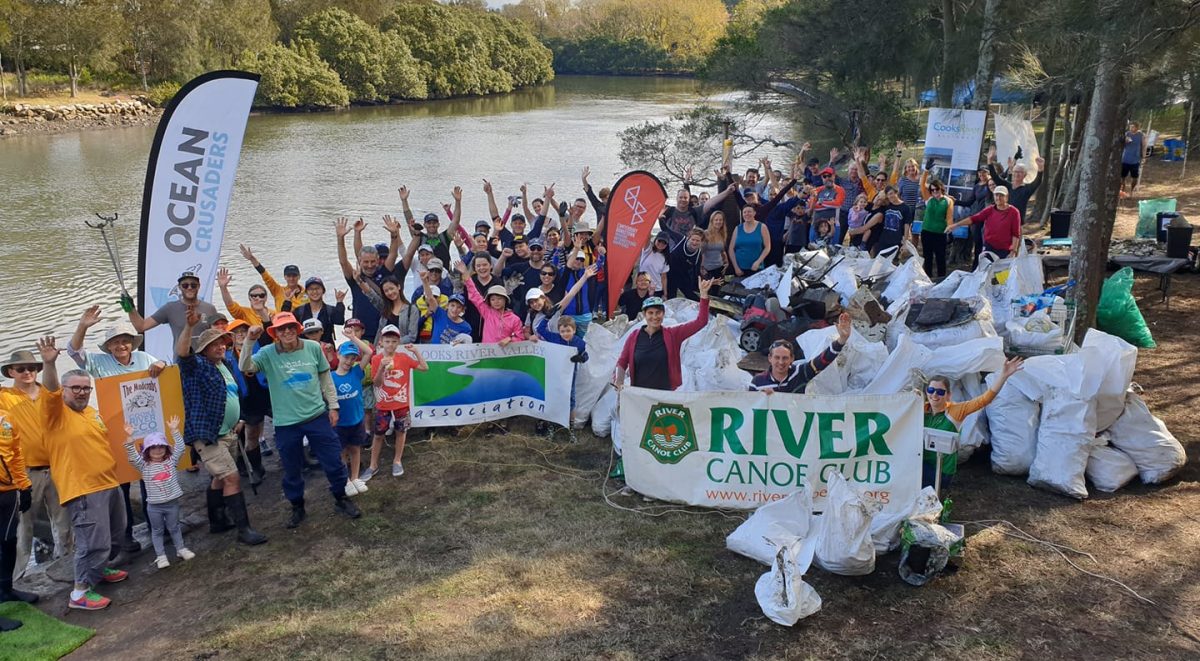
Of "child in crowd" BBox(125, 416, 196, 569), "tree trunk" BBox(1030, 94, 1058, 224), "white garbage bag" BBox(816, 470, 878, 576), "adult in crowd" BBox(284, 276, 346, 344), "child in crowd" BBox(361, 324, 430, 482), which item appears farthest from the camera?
"tree trunk" BBox(1030, 94, 1058, 224)

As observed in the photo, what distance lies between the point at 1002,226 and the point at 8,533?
9415mm

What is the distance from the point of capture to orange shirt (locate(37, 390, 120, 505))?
5188 millimetres

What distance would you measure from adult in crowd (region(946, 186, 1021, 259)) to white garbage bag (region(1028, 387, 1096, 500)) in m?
3.87

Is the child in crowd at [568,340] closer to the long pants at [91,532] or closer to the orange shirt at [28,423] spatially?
the long pants at [91,532]

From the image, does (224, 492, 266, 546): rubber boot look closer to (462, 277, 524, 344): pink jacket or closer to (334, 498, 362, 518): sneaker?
(334, 498, 362, 518): sneaker

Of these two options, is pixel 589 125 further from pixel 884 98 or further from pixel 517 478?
pixel 517 478

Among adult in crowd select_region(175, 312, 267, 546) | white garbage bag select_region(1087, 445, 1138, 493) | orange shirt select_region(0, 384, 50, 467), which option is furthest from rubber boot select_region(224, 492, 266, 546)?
white garbage bag select_region(1087, 445, 1138, 493)

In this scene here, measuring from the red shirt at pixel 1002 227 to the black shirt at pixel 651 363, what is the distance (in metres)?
5.04

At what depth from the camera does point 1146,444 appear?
6.03 metres

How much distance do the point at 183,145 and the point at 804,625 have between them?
21.6 ft

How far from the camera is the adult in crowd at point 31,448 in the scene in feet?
17.2

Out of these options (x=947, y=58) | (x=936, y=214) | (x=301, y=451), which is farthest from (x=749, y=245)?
(x=947, y=58)

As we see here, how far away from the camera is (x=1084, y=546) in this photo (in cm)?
530

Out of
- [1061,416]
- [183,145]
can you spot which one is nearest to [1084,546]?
[1061,416]
